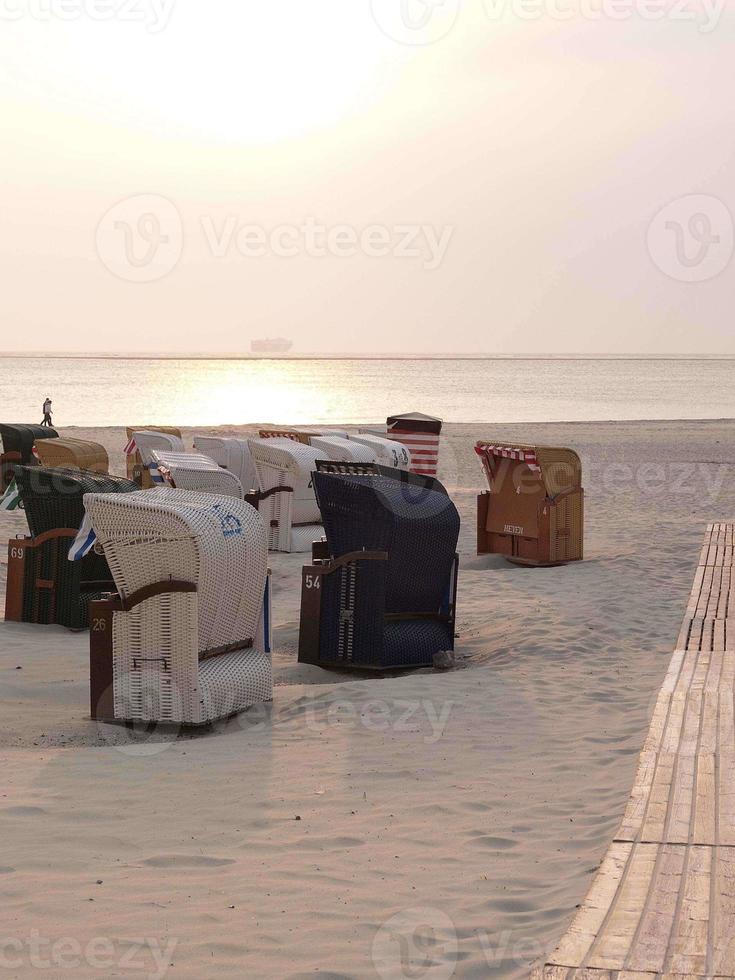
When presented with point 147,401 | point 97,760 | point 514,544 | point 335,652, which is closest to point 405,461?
point 514,544

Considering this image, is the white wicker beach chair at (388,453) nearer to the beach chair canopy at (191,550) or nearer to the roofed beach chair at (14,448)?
the roofed beach chair at (14,448)

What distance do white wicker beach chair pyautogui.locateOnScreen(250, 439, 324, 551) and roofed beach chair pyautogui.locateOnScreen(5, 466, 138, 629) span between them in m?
3.80

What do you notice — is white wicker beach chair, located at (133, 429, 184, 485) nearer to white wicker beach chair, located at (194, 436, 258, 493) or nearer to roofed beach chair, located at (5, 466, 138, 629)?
white wicker beach chair, located at (194, 436, 258, 493)

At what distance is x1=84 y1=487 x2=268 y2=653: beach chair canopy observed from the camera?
22.1 feet

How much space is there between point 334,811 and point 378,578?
9.59ft

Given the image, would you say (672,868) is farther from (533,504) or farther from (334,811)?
(533,504)

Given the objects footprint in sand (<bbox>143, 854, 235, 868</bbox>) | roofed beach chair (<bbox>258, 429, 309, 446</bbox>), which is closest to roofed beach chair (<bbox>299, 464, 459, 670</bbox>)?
footprint in sand (<bbox>143, 854, 235, 868</bbox>)

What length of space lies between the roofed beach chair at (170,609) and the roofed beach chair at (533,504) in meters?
5.81

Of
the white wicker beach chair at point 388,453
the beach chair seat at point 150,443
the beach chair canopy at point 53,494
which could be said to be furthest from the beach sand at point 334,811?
the beach chair seat at point 150,443

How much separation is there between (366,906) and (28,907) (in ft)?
4.03

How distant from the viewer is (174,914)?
437cm

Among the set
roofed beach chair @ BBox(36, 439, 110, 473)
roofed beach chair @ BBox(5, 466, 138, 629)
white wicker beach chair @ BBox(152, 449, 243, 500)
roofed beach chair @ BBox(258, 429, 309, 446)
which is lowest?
roofed beach chair @ BBox(5, 466, 138, 629)

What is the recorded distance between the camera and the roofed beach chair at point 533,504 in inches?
494

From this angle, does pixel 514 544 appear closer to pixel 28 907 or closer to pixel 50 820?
pixel 50 820
